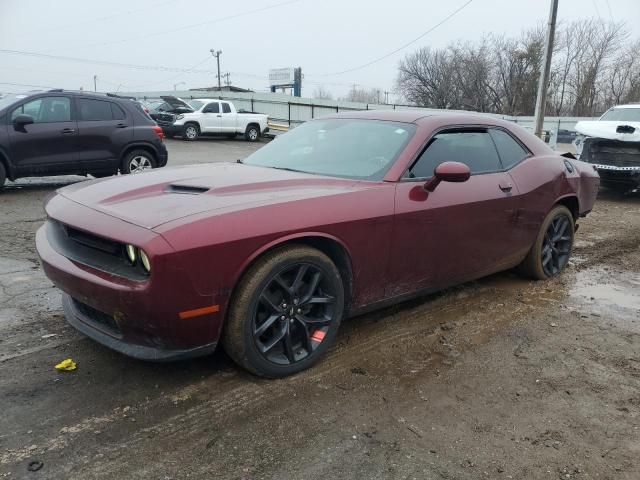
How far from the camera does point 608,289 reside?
511 centimetres

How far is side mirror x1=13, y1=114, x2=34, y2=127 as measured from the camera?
8.27 m

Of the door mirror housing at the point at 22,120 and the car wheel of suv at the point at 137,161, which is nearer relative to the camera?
the door mirror housing at the point at 22,120

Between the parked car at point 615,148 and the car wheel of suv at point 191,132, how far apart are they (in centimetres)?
1568

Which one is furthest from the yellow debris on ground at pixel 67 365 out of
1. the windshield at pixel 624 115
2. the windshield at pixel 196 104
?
the windshield at pixel 196 104

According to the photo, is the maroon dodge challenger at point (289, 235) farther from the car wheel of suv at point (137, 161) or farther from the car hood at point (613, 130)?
the car hood at point (613, 130)

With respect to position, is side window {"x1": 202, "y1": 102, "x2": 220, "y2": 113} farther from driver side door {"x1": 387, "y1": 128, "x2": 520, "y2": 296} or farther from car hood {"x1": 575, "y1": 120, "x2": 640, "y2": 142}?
driver side door {"x1": 387, "y1": 128, "x2": 520, "y2": 296}

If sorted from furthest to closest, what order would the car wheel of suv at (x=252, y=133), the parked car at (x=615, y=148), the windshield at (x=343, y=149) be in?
the car wheel of suv at (x=252, y=133), the parked car at (x=615, y=148), the windshield at (x=343, y=149)

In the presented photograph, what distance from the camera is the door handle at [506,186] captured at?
4.33 meters

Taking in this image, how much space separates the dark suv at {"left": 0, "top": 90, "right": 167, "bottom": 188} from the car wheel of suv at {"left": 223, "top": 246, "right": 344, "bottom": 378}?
23.5 feet

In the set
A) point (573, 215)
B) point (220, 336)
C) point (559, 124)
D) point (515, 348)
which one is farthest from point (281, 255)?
point (559, 124)

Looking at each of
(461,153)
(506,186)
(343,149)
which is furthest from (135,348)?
(506,186)

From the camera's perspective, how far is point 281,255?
2945 mm

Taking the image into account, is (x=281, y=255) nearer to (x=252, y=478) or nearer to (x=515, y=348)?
(x=252, y=478)

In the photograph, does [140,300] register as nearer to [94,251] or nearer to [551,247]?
[94,251]
